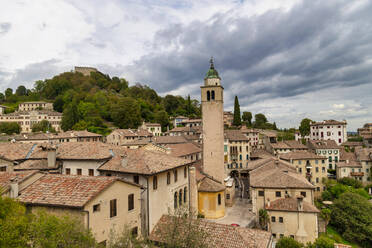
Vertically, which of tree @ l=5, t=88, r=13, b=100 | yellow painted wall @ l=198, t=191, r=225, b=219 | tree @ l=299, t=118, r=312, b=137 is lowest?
yellow painted wall @ l=198, t=191, r=225, b=219

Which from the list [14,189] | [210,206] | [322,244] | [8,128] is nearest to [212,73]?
[210,206]

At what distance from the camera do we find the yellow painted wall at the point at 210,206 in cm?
3095

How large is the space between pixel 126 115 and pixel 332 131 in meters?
83.2

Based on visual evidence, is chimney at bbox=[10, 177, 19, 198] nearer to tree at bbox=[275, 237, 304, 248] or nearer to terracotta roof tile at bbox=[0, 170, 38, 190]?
terracotta roof tile at bbox=[0, 170, 38, 190]

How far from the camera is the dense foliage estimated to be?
319 feet

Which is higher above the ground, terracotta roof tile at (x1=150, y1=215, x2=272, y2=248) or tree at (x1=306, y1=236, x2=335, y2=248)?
terracotta roof tile at (x1=150, y1=215, x2=272, y2=248)

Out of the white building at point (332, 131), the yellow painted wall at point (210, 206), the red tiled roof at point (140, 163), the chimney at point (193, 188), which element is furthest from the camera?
the white building at point (332, 131)

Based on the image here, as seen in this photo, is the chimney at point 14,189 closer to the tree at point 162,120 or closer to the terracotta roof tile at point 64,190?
the terracotta roof tile at point 64,190

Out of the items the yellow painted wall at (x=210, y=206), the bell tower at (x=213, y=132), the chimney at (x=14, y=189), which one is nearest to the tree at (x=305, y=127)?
the bell tower at (x=213, y=132)

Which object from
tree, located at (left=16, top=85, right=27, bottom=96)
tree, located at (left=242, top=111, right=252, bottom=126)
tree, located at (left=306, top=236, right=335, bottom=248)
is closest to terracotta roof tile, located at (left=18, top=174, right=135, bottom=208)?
tree, located at (left=306, top=236, right=335, bottom=248)

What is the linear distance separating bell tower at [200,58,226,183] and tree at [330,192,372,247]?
73.7ft

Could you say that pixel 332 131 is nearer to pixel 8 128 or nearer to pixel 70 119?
pixel 70 119

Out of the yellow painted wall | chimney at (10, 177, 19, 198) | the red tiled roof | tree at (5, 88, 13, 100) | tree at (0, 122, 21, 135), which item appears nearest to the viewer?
chimney at (10, 177, 19, 198)

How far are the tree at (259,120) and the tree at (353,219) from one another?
8389cm
